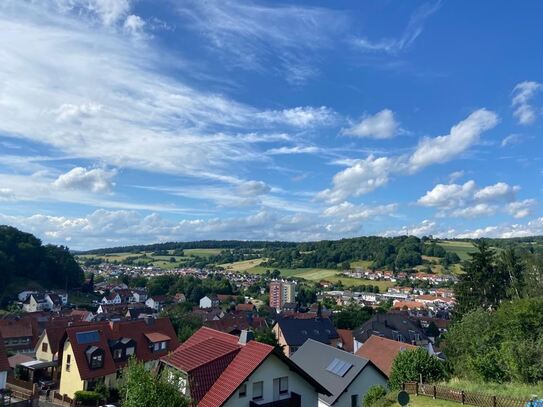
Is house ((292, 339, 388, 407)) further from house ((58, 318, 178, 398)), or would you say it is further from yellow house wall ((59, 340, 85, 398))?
yellow house wall ((59, 340, 85, 398))

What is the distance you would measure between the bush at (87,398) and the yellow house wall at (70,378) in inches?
140

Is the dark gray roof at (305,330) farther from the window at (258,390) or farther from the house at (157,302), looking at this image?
the house at (157,302)

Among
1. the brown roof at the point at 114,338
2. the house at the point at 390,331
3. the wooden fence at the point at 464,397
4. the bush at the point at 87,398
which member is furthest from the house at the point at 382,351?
the bush at the point at 87,398

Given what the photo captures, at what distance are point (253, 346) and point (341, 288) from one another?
519 ft

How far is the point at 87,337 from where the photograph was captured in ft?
130

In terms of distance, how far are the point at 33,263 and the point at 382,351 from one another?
139m

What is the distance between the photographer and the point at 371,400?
23484 mm

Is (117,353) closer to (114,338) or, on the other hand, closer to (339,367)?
(114,338)

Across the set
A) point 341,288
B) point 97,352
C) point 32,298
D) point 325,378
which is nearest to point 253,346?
point 325,378

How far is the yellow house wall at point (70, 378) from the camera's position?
1446 inches

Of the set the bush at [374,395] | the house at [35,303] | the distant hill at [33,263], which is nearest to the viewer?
the bush at [374,395]

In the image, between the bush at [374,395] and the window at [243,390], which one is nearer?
the window at [243,390]

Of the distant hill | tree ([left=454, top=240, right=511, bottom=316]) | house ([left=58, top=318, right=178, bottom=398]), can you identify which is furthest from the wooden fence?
the distant hill

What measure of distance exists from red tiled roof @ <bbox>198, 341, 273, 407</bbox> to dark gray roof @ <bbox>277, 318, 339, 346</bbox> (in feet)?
155
